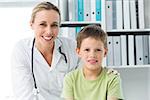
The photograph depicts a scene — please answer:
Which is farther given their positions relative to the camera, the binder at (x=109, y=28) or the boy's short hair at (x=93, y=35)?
the binder at (x=109, y=28)

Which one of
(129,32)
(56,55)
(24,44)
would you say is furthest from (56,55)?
(129,32)

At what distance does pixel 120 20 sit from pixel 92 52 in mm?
1313

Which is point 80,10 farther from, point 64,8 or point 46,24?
point 46,24

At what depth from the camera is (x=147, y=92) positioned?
3.10m

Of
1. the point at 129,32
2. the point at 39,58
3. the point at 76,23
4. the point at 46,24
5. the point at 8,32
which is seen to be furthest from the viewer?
the point at 8,32

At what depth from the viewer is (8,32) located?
3.12 meters

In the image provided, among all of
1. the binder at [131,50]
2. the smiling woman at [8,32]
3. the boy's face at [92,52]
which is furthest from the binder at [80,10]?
the boy's face at [92,52]

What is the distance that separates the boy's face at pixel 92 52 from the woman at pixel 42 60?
0.37 metres

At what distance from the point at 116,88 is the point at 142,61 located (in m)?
1.31

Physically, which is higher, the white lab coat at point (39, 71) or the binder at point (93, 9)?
the binder at point (93, 9)

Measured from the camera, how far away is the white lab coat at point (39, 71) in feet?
6.54

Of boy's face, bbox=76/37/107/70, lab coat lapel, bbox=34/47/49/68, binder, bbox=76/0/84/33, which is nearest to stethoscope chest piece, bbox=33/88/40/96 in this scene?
lab coat lapel, bbox=34/47/49/68

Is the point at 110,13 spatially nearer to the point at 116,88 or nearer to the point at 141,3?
the point at 141,3

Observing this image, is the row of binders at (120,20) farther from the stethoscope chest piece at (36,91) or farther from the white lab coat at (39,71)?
the stethoscope chest piece at (36,91)
